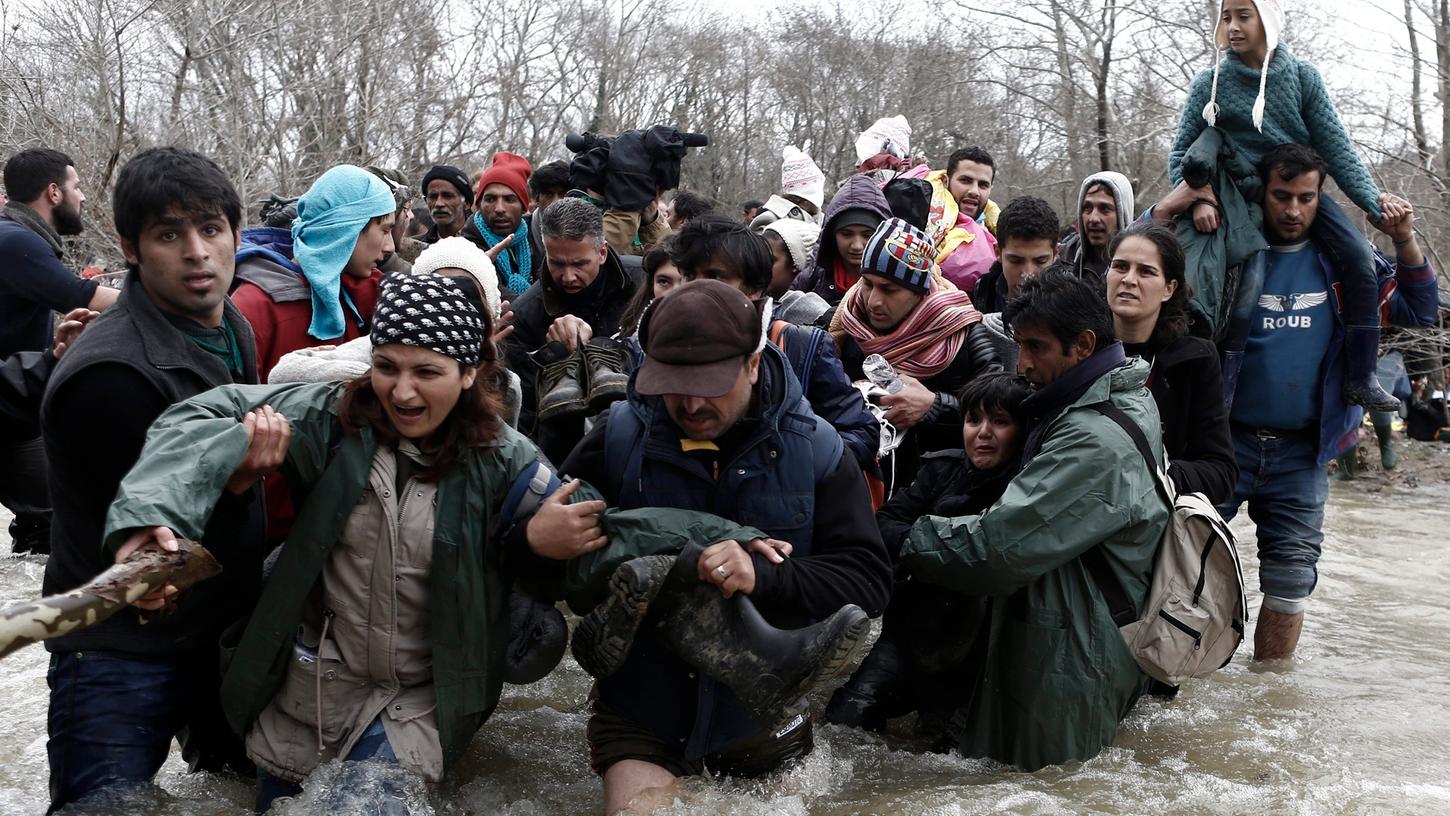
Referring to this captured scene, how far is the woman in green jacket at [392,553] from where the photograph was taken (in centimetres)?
316

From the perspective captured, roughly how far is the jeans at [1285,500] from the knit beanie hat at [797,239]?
2.08 metres

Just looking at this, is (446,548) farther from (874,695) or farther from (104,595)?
(874,695)

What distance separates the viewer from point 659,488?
349cm

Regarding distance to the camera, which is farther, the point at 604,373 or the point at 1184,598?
the point at 604,373

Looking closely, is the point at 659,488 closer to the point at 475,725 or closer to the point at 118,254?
the point at 475,725

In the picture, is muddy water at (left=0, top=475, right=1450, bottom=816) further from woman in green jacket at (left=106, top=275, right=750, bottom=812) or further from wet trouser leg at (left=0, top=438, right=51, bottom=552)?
wet trouser leg at (left=0, top=438, right=51, bottom=552)

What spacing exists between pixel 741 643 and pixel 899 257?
196 centimetres

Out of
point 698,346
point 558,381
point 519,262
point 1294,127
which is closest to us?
point 698,346

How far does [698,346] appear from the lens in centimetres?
330

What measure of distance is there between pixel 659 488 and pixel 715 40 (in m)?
25.9

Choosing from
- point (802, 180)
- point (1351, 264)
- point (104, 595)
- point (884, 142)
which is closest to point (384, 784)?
point (104, 595)

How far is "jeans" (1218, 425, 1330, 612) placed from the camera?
17.3 ft

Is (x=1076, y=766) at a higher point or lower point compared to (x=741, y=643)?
lower

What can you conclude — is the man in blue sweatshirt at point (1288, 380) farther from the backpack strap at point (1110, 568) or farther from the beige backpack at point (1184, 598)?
the backpack strap at point (1110, 568)
